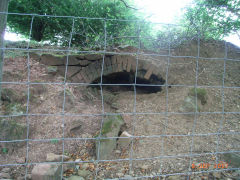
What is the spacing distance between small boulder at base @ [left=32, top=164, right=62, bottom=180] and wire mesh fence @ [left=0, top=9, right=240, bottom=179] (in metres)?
0.04

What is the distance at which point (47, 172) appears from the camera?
1.72m

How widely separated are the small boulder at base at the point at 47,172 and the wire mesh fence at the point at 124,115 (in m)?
0.04

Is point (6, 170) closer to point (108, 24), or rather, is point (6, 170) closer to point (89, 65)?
point (89, 65)

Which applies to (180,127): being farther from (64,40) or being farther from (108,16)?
(108,16)

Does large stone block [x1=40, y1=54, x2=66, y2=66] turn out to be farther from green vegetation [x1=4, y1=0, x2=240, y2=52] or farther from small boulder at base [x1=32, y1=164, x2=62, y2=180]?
small boulder at base [x1=32, y1=164, x2=62, y2=180]

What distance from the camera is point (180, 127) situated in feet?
8.30

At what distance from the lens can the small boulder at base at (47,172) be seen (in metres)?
1.71

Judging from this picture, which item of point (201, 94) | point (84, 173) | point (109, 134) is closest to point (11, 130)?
point (84, 173)

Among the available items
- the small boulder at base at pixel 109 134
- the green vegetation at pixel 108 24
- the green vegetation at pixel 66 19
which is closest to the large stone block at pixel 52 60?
the green vegetation at pixel 108 24

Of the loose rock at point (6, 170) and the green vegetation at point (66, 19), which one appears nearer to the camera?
the loose rock at point (6, 170)

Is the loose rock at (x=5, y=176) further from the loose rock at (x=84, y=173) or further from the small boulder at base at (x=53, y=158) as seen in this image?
the loose rock at (x=84, y=173)

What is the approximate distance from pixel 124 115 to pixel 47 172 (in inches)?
52.4

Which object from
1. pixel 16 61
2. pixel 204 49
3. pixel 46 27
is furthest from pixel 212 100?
pixel 46 27

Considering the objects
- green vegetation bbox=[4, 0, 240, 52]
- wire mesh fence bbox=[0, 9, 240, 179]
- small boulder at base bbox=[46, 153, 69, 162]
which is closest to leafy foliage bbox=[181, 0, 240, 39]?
green vegetation bbox=[4, 0, 240, 52]
